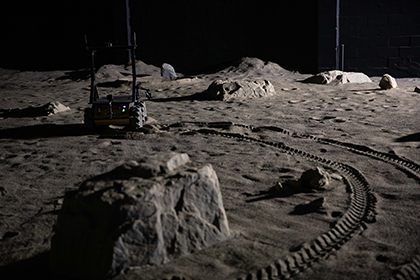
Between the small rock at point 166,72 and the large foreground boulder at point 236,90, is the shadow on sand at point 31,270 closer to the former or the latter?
the large foreground boulder at point 236,90

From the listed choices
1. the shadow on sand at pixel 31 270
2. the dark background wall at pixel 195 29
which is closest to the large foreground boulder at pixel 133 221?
the shadow on sand at pixel 31 270

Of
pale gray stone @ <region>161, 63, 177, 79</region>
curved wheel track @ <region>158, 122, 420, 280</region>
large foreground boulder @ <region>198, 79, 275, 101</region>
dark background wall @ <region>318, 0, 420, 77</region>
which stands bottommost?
curved wheel track @ <region>158, 122, 420, 280</region>

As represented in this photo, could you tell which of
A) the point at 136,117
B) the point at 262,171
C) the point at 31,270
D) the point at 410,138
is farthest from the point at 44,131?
the point at 410,138

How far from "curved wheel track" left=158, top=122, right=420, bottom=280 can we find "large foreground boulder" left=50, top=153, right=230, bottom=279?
428mm

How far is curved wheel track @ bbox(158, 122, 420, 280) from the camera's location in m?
2.25

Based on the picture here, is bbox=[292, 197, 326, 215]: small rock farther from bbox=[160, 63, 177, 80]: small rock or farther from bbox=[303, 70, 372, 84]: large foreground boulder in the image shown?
bbox=[160, 63, 177, 80]: small rock

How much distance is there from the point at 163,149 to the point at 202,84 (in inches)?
190

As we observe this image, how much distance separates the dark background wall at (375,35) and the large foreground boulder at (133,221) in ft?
31.5

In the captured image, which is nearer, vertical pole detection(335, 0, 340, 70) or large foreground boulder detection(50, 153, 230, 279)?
large foreground boulder detection(50, 153, 230, 279)

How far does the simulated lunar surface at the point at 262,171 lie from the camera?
2352 mm

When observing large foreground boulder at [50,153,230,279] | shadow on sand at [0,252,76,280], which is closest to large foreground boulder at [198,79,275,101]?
large foreground boulder at [50,153,230,279]

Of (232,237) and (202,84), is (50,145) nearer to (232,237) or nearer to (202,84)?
(232,237)

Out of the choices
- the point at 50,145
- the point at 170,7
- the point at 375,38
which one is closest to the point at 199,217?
the point at 50,145

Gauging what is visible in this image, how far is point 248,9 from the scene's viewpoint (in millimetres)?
12516
